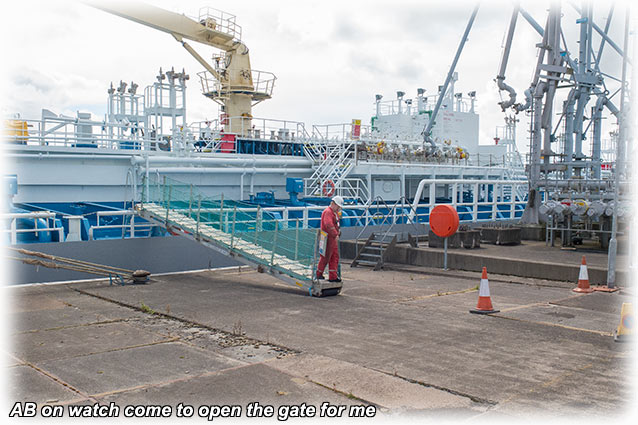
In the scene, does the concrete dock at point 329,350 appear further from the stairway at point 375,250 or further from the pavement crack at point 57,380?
Result: the stairway at point 375,250

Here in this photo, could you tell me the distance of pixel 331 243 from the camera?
39.1ft

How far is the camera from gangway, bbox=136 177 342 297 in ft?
40.2

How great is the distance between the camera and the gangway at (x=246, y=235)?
12.2 metres

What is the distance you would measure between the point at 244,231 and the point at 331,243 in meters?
2.97

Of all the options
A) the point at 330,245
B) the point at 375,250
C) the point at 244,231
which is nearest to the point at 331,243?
the point at 330,245

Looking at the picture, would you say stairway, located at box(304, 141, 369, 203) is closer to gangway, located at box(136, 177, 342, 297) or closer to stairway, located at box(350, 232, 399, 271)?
stairway, located at box(350, 232, 399, 271)

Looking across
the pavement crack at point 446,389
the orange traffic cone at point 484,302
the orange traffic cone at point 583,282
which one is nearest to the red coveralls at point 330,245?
the orange traffic cone at point 484,302

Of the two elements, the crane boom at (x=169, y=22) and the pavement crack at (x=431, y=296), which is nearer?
the pavement crack at (x=431, y=296)

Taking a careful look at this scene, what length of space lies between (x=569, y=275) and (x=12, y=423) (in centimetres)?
1123

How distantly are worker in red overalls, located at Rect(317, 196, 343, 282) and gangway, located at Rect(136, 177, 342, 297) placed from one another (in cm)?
15

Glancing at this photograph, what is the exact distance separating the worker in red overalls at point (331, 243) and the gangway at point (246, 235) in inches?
5.7

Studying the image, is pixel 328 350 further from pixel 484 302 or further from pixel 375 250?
pixel 375 250

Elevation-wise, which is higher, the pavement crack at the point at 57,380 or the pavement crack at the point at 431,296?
the pavement crack at the point at 431,296

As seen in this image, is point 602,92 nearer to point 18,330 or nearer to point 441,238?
point 441,238
